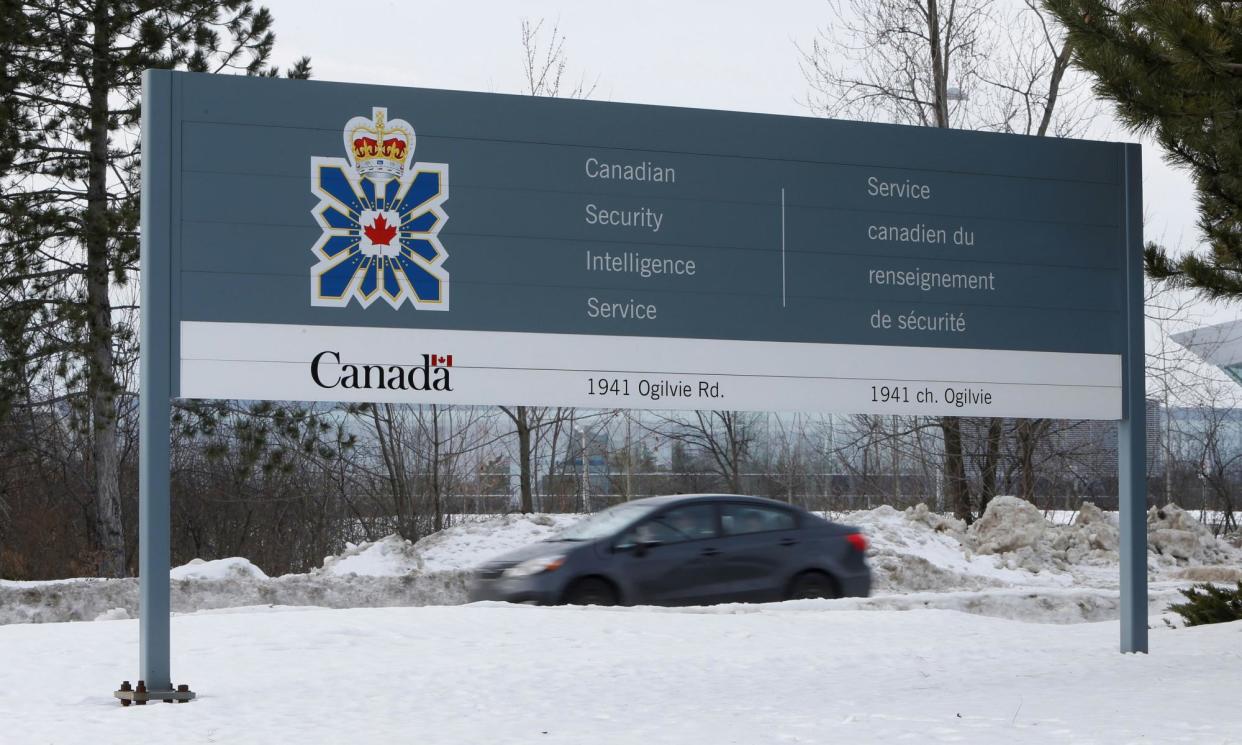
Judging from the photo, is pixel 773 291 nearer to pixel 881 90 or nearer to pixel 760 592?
pixel 760 592

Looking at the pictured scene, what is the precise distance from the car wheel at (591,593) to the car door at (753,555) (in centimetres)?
109

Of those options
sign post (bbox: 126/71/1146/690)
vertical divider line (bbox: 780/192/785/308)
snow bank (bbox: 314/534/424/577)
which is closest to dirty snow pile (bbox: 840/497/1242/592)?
→ snow bank (bbox: 314/534/424/577)

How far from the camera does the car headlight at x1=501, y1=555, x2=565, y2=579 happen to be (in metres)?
12.3

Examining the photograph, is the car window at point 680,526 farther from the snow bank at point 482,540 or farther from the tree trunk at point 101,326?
the tree trunk at point 101,326

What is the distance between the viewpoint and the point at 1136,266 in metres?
8.99

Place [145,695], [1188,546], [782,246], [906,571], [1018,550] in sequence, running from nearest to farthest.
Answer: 1. [145,695]
2. [782,246]
3. [906,571]
4. [1018,550]
5. [1188,546]

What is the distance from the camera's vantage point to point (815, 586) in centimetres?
1323

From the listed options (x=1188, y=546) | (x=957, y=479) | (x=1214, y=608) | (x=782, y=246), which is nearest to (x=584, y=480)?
(x=957, y=479)

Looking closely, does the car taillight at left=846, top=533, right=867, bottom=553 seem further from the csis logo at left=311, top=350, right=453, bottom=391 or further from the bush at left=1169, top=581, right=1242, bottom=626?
the csis logo at left=311, top=350, right=453, bottom=391

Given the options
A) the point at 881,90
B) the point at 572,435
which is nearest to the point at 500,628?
the point at 572,435


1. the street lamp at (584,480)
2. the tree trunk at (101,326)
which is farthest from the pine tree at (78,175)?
the street lamp at (584,480)

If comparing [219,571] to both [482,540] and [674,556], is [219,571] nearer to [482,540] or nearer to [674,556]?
[482,540]

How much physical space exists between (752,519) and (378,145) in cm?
670

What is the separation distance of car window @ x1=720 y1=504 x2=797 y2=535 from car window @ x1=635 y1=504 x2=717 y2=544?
5.6 inches
